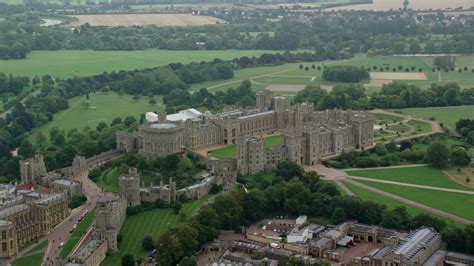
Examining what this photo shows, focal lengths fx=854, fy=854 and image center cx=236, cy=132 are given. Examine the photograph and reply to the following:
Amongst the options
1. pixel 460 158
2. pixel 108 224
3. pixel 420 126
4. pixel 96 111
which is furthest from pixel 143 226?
pixel 96 111

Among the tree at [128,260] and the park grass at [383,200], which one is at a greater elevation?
the park grass at [383,200]

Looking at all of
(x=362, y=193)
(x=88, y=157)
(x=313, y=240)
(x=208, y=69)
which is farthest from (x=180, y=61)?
(x=313, y=240)

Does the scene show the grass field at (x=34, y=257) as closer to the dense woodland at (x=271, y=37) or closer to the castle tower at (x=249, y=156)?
the castle tower at (x=249, y=156)

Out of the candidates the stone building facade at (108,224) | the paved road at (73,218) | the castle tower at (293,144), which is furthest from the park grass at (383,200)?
the stone building facade at (108,224)

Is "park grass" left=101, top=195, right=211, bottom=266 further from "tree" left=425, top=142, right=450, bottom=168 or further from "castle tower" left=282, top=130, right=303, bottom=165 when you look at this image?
"tree" left=425, top=142, right=450, bottom=168

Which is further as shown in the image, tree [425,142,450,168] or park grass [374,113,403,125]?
park grass [374,113,403,125]

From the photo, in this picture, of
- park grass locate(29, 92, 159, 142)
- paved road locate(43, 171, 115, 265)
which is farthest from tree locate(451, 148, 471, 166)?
park grass locate(29, 92, 159, 142)
